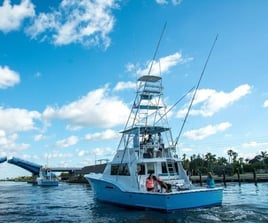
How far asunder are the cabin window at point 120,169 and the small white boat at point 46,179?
48.4 m

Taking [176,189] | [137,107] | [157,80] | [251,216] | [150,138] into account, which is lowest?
[251,216]

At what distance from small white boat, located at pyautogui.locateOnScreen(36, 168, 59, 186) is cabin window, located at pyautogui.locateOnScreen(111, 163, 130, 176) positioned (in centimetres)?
4837

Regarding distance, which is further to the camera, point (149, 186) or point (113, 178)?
point (113, 178)

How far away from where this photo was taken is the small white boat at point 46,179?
229 ft

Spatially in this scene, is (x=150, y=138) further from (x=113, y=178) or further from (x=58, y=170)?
(x=58, y=170)

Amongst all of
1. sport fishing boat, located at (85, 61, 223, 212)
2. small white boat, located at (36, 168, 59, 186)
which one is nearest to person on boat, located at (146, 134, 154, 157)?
sport fishing boat, located at (85, 61, 223, 212)

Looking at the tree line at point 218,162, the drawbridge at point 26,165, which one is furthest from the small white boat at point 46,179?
the tree line at point 218,162

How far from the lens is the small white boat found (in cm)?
6994

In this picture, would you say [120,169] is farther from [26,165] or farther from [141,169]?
[26,165]

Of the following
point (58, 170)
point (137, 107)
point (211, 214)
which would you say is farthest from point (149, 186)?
point (58, 170)

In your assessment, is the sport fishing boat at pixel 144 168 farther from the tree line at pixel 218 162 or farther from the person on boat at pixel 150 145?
the tree line at pixel 218 162

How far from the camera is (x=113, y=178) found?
2364cm

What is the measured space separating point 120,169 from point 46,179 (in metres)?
55.8

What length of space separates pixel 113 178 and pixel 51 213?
448 centimetres
